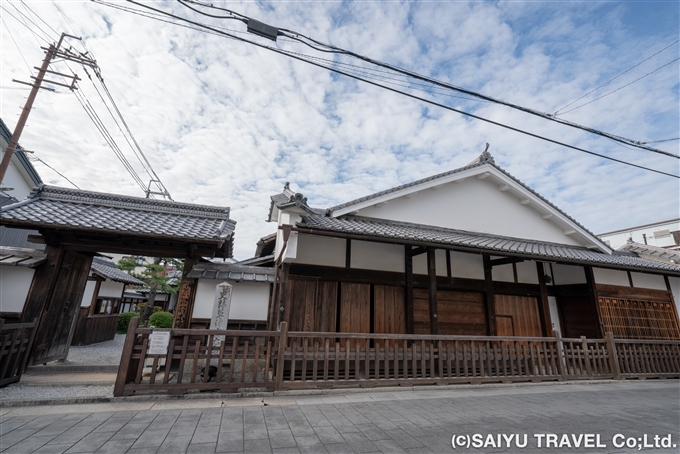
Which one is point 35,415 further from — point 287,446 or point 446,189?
point 446,189

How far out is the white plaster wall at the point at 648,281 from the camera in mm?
11047

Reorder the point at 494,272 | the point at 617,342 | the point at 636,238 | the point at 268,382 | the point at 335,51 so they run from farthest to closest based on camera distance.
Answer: the point at 636,238 < the point at 494,272 < the point at 617,342 < the point at 268,382 < the point at 335,51

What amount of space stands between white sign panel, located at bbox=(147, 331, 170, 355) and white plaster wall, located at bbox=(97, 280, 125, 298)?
493 inches

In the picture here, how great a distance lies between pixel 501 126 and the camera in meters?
5.89

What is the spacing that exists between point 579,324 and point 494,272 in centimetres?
350

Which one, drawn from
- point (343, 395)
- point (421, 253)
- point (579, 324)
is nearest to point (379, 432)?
point (343, 395)

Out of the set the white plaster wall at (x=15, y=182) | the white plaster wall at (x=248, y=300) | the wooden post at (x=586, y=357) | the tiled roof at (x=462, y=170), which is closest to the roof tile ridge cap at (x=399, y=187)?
the tiled roof at (x=462, y=170)

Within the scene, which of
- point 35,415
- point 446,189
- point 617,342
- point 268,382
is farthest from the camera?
point 446,189

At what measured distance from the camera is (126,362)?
5.16m

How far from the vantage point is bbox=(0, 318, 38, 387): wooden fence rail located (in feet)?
17.7

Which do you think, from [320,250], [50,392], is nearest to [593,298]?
[320,250]

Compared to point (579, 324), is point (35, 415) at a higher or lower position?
lower

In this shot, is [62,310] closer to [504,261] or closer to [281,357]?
[281,357]

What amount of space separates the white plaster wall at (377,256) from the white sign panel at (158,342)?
16.3 feet
